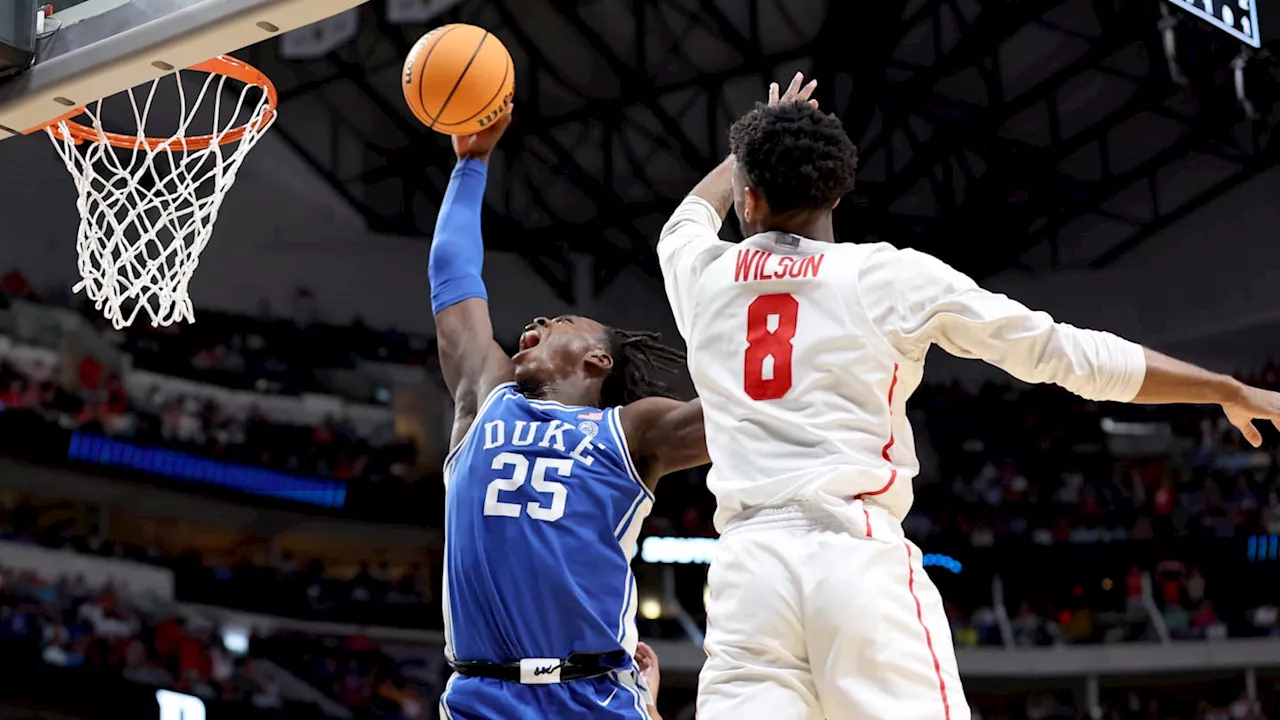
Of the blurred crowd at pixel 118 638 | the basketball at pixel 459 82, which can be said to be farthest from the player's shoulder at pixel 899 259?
the blurred crowd at pixel 118 638

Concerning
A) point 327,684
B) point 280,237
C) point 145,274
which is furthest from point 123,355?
point 145,274

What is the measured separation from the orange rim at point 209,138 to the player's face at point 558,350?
1.60 m

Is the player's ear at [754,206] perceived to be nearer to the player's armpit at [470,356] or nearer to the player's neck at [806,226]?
the player's neck at [806,226]

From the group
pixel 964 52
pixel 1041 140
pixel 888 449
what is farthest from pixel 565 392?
pixel 1041 140

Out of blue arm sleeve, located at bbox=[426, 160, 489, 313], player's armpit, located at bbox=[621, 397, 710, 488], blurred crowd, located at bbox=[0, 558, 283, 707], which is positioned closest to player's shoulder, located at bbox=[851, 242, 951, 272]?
player's armpit, located at bbox=[621, 397, 710, 488]

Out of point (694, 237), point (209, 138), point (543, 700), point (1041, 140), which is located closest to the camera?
point (694, 237)

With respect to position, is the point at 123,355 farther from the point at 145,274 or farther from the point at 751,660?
the point at 751,660

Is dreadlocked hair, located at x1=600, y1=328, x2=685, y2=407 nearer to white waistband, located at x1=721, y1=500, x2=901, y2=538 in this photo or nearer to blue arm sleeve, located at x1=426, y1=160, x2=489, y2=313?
blue arm sleeve, located at x1=426, y1=160, x2=489, y2=313

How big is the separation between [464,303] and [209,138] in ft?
6.41

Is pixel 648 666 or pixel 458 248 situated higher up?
pixel 458 248

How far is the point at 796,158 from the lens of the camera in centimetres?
282

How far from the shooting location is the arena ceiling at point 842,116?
51.8 ft

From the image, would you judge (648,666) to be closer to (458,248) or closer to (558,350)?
(558,350)

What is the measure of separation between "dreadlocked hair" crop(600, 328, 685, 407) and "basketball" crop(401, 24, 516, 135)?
0.72m
